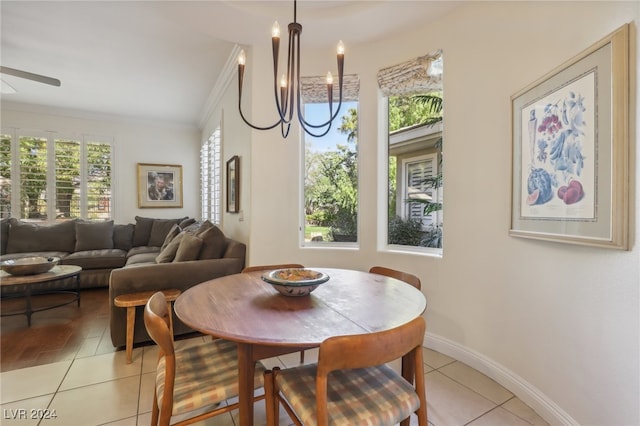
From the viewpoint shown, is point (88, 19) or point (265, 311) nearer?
point (265, 311)

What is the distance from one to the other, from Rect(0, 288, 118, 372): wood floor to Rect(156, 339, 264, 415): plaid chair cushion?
152 centimetres

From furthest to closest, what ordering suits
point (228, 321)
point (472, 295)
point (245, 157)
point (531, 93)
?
point (245, 157) → point (472, 295) → point (531, 93) → point (228, 321)

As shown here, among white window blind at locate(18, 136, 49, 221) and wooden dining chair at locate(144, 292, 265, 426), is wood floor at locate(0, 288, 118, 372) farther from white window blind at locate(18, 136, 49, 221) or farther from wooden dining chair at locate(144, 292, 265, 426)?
white window blind at locate(18, 136, 49, 221)

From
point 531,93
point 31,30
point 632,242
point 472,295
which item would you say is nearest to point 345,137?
point 531,93

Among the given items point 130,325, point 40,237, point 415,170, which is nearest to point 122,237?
point 40,237

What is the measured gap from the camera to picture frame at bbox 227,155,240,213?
3213 millimetres

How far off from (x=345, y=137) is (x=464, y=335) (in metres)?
1.98

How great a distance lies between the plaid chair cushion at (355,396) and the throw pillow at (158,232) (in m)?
4.55

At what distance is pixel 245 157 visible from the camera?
2992mm

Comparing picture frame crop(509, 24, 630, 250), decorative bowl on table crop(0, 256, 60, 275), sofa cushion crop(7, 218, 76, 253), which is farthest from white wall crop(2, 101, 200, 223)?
picture frame crop(509, 24, 630, 250)

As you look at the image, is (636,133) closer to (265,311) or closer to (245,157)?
(265,311)

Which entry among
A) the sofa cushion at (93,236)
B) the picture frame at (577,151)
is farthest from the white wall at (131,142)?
the picture frame at (577,151)

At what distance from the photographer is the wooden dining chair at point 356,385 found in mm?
915

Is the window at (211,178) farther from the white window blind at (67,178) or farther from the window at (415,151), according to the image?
the window at (415,151)
